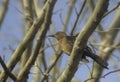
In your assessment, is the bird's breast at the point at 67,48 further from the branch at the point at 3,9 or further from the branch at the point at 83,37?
the branch at the point at 3,9

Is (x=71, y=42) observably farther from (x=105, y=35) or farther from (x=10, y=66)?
(x=105, y=35)

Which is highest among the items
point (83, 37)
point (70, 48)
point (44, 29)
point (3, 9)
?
point (83, 37)

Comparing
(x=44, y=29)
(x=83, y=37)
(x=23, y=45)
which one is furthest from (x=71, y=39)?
(x=83, y=37)

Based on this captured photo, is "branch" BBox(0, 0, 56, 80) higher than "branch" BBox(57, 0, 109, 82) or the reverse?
the reverse

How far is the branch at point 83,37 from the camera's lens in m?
1.46

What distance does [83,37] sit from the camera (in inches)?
59.8

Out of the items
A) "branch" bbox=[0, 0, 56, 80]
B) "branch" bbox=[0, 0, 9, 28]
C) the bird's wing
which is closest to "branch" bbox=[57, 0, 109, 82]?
the bird's wing

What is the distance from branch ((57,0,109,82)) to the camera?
1.46 m

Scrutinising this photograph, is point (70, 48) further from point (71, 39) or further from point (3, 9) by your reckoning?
point (3, 9)

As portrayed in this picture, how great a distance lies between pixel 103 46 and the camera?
267cm

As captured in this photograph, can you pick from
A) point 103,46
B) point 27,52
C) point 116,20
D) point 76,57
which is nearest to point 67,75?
point 76,57

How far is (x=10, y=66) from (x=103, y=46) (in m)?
0.91

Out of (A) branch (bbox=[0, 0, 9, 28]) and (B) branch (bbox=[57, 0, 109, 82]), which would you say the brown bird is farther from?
(A) branch (bbox=[0, 0, 9, 28])

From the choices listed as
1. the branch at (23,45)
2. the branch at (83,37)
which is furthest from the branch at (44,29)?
the branch at (83,37)
